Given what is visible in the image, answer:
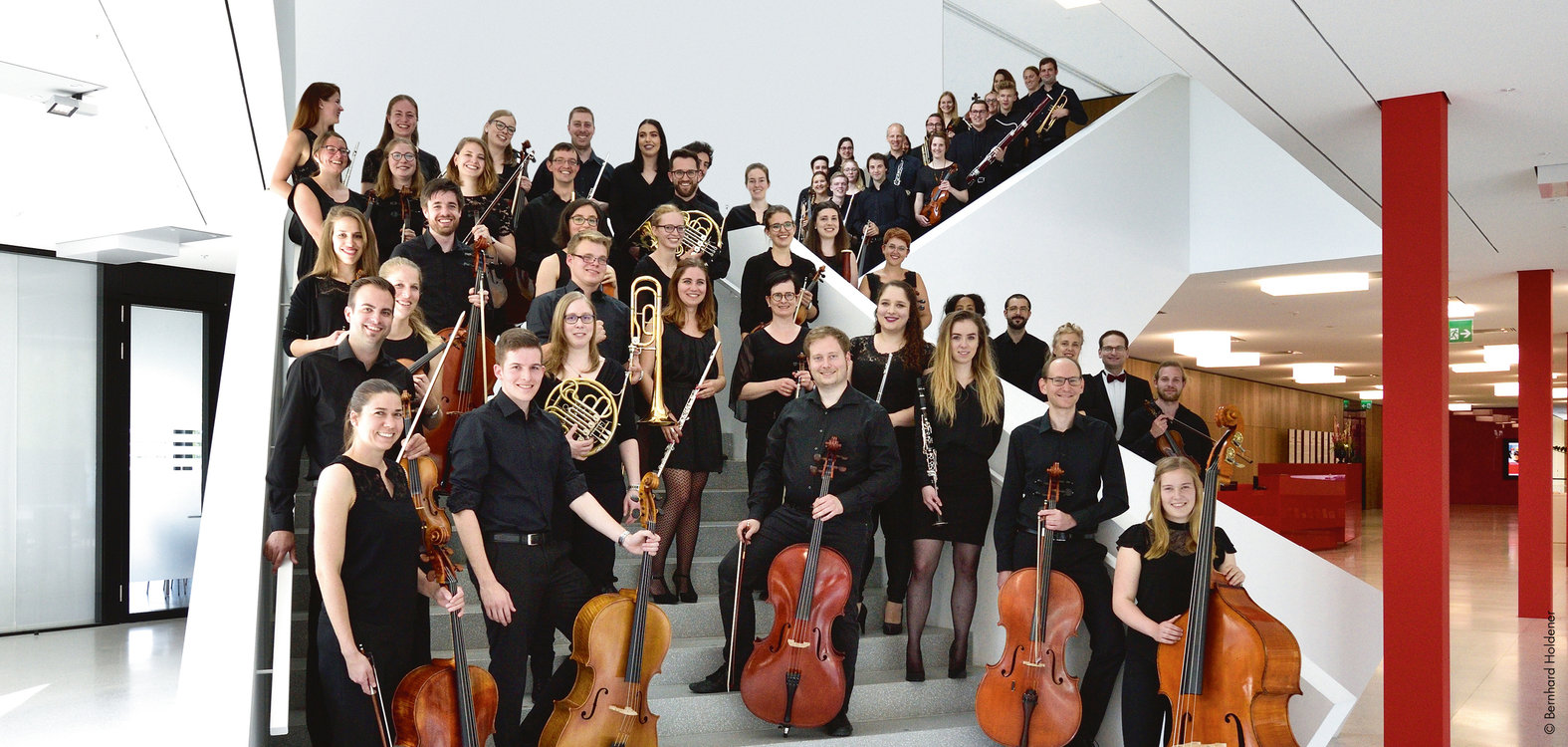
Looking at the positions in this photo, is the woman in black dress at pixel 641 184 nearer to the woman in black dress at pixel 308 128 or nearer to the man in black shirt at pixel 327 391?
the woman in black dress at pixel 308 128

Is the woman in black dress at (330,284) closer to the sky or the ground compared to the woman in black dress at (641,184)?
closer to the ground

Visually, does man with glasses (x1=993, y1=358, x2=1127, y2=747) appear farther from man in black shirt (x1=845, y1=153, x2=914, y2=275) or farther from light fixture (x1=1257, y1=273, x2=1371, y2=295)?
light fixture (x1=1257, y1=273, x2=1371, y2=295)

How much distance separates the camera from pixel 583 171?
5.64 meters

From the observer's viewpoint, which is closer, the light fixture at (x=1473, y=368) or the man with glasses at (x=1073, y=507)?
the man with glasses at (x=1073, y=507)

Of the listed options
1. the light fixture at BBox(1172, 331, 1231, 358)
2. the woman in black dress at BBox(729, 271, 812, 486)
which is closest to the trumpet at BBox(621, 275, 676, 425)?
the woman in black dress at BBox(729, 271, 812, 486)

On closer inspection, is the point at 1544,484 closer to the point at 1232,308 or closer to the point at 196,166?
the point at 1232,308

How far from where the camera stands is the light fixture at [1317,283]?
876 cm

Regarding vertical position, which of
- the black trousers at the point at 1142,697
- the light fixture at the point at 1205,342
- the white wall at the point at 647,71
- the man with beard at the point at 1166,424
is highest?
the white wall at the point at 647,71

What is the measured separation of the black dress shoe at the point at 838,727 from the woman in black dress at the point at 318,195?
2.40m

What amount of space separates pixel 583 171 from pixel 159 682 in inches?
143

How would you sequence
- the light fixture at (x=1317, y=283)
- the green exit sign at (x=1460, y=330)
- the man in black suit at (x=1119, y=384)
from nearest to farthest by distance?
1. the man in black suit at (x=1119, y=384)
2. the light fixture at (x=1317, y=283)
3. the green exit sign at (x=1460, y=330)

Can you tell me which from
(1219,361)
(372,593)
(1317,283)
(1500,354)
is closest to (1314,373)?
(1500,354)

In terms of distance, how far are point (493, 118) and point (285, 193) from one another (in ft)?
3.65

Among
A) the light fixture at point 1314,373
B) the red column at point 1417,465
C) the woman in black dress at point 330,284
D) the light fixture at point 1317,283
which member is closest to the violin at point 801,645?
the woman in black dress at point 330,284
